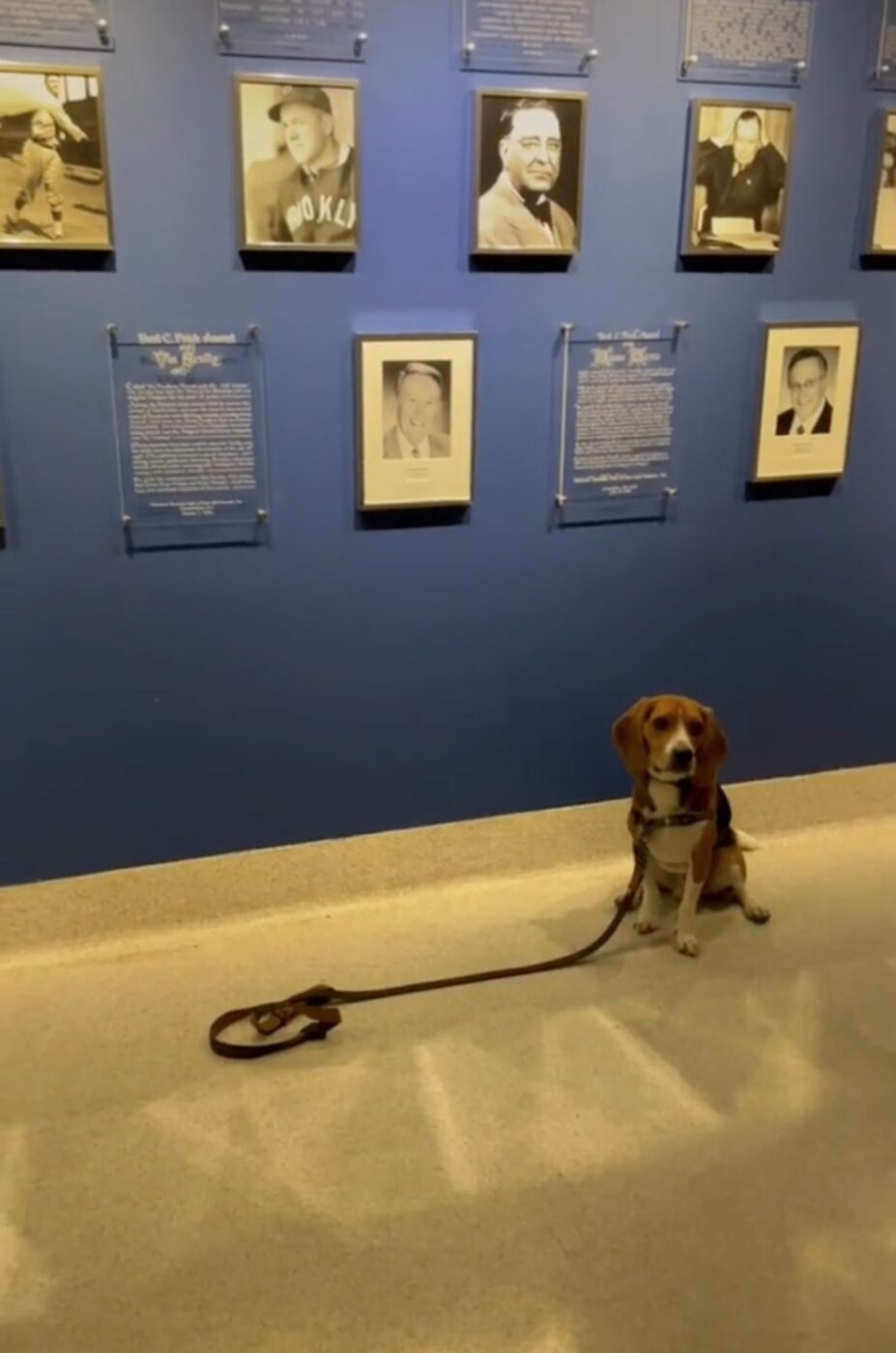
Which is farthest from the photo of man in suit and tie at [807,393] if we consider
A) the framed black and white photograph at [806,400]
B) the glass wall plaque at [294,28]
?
the glass wall plaque at [294,28]

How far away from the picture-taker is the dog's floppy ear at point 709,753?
88.7 inches

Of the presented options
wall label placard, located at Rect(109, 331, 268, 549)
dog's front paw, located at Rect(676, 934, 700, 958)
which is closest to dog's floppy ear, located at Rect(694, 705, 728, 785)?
dog's front paw, located at Rect(676, 934, 700, 958)

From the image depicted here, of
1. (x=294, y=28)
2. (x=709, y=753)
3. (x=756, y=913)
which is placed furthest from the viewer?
(x=756, y=913)

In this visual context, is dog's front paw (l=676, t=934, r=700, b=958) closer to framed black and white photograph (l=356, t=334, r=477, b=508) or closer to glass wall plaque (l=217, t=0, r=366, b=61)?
framed black and white photograph (l=356, t=334, r=477, b=508)

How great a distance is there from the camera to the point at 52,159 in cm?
196

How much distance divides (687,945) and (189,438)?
1.42m

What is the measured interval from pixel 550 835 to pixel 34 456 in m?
1.39

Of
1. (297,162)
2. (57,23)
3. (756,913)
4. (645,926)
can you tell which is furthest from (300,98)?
(756,913)

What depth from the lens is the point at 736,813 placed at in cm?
284

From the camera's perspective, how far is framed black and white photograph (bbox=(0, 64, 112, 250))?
1.92 m

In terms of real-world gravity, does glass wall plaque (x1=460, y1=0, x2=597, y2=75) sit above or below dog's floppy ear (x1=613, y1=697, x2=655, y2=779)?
above

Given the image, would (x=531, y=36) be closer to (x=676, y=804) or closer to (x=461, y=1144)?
(x=676, y=804)

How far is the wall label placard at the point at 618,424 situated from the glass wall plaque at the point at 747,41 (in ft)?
1.68

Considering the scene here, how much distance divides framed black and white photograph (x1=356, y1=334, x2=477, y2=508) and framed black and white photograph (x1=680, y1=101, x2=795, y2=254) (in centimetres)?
55
